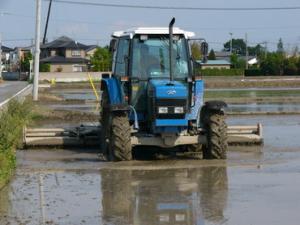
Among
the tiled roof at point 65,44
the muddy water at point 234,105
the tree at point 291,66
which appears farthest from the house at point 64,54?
the muddy water at point 234,105

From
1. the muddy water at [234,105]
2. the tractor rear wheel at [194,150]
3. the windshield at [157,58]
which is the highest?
the windshield at [157,58]

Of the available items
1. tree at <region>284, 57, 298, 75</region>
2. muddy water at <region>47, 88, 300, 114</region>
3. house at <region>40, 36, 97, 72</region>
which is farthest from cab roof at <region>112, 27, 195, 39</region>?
house at <region>40, 36, 97, 72</region>

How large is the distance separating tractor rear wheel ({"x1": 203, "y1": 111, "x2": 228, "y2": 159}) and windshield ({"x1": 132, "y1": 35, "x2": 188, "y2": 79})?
1193mm

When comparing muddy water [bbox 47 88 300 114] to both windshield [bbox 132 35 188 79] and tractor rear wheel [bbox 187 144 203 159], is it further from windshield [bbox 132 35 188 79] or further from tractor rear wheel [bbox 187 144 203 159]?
windshield [bbox 132 35 188 79]

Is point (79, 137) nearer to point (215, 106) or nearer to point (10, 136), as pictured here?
point (10, 136)

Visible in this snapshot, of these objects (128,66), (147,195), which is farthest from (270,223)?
(128,66)

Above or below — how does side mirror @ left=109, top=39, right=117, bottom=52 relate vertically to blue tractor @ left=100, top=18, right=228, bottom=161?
above

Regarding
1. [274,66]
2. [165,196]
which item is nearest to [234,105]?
[165,196]

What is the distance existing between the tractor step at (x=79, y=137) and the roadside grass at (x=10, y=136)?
0.35 m

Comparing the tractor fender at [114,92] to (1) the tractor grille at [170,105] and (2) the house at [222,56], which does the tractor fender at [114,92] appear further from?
(2) the house at [222,56]

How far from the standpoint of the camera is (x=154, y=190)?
1101cm

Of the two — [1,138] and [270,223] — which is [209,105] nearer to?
[1,138]

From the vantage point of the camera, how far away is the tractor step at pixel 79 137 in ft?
55.6

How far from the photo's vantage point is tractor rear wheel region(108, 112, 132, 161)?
1403cm
